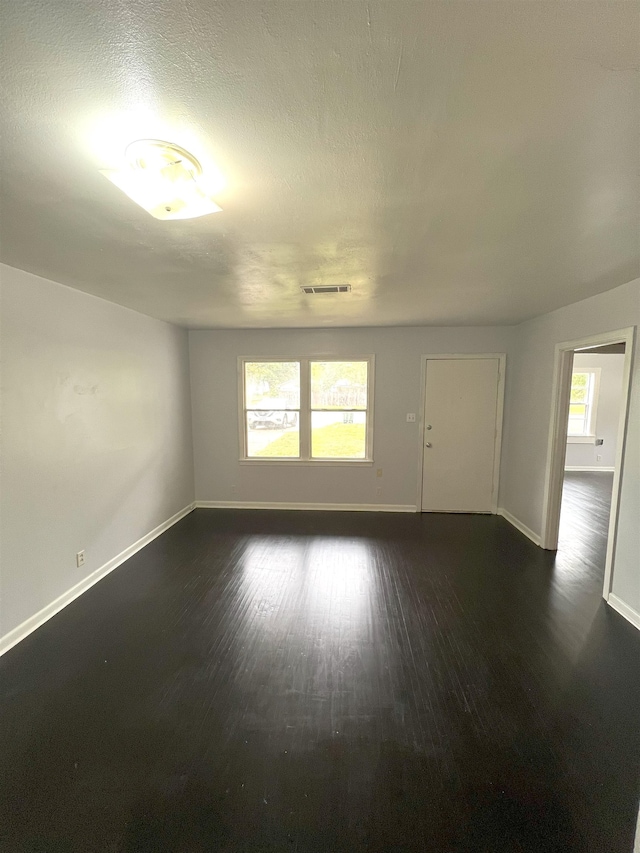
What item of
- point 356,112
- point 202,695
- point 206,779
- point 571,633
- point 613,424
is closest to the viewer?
point 356,112

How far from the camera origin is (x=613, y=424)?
6703 millimetres

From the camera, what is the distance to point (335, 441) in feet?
15.3

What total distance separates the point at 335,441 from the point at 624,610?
3182 mm

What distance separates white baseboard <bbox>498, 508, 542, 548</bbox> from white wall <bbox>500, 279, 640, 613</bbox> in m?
0.05

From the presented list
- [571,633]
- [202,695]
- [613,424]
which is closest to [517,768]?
[571,633]

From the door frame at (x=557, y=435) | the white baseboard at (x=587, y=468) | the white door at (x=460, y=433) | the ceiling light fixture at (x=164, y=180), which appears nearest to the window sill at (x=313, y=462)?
the white door at (x=460, y=433)

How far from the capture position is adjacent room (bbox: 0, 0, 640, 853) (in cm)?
84

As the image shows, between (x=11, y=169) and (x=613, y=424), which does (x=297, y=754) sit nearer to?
(x=11, y=169)

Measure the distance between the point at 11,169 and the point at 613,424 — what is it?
8.87 metres

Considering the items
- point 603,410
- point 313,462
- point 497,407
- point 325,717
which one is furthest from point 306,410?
point 603,410

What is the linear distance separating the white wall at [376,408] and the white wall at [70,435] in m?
0.80

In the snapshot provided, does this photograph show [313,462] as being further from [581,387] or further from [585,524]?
[581,387]

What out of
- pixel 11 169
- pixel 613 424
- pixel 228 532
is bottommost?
pixel 228 532

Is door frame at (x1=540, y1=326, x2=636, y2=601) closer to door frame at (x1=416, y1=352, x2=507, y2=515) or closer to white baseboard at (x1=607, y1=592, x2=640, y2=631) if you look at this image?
white baseboard at (x1=607, y1=592, x2=640, y2=631)
